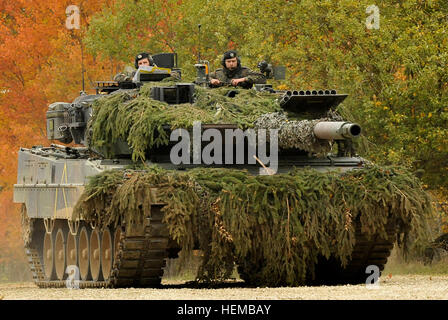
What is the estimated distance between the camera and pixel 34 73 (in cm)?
3244

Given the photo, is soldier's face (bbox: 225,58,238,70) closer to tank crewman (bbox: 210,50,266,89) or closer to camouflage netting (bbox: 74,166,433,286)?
tank crewman (bbox: 210,50,266,89)

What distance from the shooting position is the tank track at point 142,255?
606 inches

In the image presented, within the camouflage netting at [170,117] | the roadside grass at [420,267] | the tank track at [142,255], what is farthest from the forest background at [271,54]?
the tank track at [142,255]

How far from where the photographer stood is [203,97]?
17.6m

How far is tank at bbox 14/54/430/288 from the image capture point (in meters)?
15.8

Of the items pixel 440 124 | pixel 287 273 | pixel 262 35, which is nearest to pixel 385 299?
pixel 287 273

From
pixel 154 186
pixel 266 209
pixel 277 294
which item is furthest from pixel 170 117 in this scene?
pixel 277 294

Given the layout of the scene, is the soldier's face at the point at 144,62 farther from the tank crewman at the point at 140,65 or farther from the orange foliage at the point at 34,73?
the orange foliage at the point at 34,73

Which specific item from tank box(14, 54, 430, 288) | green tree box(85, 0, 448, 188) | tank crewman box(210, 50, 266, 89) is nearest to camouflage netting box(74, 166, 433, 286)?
tank box(14, 54, 430, 288)

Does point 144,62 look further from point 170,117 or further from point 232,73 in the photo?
point 170,117

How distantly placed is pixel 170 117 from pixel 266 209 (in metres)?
2.18

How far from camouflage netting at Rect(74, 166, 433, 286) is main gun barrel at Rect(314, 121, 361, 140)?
67 cm

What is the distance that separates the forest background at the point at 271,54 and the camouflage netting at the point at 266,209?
245 cm

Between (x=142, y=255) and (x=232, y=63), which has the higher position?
(x=232, y=63)
